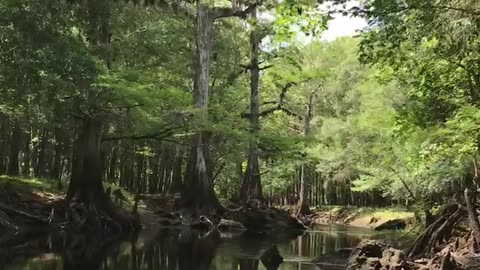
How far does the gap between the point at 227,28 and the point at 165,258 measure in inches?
627

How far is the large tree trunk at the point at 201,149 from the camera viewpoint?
2056cm

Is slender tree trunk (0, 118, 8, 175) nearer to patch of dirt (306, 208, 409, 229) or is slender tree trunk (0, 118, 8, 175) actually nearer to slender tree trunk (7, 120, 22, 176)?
slender tree trunk (7, 120, 22, 176)

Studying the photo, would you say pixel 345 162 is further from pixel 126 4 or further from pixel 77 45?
pixel 77 45

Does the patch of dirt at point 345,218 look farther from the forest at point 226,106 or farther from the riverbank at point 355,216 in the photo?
the forest at point 226,106

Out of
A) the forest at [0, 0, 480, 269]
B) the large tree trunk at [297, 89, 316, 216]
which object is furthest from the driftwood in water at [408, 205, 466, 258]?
the large tree trunk at [297, 89, 316, 216]

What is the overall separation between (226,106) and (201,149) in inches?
218

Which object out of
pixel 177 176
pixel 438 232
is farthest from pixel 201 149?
pixel 438 232

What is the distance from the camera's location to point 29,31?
1134 cm

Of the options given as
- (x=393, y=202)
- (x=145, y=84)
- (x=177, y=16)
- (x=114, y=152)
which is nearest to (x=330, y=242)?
(x=145, y=84)

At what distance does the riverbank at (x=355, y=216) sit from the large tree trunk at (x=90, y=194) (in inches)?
600

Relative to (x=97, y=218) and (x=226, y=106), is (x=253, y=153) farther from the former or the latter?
(x=97, y=218)

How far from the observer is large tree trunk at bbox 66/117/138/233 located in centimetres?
1641

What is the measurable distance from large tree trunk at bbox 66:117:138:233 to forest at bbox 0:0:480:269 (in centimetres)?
4

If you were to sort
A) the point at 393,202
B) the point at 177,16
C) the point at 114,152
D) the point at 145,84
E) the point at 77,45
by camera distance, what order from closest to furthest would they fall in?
the point at 77,45 → the point at 145,84 → the point at 177,16 → the point at 114,152 → the point at 393,202
